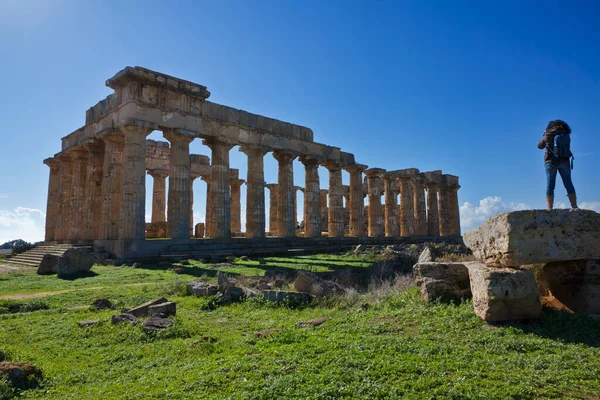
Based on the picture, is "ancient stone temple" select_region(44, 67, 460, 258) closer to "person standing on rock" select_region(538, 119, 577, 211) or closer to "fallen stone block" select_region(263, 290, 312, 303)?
"fallen stone block" select_region(263, 290, 312, 303)

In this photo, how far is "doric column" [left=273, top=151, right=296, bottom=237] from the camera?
2656 centimetres

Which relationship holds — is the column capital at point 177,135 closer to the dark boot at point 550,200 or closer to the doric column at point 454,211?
the dark boot at point 550,200

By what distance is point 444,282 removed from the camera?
22.9 ft

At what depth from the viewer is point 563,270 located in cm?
634

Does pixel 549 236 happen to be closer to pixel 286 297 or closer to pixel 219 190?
pixel 286 297

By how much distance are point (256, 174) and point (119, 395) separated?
21252 millimetres

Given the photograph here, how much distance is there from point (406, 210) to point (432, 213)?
4.15 metres

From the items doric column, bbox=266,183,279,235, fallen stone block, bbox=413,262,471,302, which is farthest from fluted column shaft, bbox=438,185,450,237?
fallen stone block, bbox=413,262,471,302

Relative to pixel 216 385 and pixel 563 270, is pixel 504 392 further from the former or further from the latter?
pixel 563 270

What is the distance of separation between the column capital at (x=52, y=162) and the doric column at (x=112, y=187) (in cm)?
815

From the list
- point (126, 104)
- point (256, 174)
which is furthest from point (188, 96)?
point (256, 174)

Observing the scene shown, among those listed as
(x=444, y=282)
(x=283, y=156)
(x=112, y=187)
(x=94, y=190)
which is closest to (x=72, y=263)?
(x=112, y=187)

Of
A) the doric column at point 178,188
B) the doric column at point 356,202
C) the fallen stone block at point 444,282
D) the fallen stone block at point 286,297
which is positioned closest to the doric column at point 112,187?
the doric column at point 178,188

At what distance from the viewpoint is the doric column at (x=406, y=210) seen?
37125 millimetres
